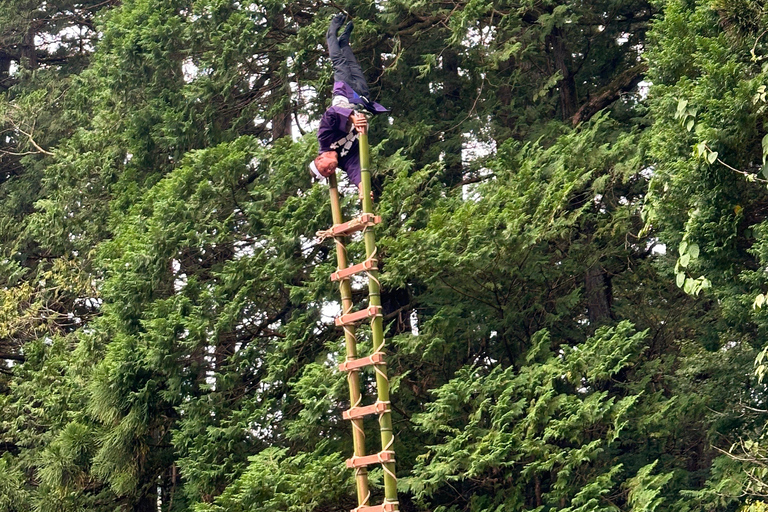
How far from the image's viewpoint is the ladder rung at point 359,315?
6180 mm

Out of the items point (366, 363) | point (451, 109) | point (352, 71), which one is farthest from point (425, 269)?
point (451, 109)

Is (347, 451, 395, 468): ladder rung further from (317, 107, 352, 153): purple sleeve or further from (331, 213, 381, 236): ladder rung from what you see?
(317, 107, 352, 153): purple sleeve

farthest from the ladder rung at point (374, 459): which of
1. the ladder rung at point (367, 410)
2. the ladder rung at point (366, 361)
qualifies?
the ladder rung at point (366, 361)

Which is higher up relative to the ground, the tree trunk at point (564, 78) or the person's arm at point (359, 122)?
the tree trunk at point (564, 78)

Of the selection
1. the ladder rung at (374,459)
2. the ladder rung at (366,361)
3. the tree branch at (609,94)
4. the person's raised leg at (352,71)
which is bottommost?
the ladder rung at (374,459)

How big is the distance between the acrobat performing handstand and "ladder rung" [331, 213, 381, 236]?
0.42 metres

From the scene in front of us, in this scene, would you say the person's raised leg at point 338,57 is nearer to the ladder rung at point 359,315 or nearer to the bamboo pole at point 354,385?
the bamboo pole at point 354,385

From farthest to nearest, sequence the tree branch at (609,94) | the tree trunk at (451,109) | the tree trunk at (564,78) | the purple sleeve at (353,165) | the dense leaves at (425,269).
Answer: the tree trunk at (451,109), the tree trunk at (564,78), the tree branch at (609,94), the dense leaves at (425,269), the purple sleeve at (353,165)

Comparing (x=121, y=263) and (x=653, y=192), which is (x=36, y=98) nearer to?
(x=121, y=263)

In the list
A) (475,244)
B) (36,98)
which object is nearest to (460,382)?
(475,244)

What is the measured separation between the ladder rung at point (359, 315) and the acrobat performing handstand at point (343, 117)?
0.92 meters

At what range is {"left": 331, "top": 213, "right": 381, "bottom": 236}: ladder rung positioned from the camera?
20.4ft

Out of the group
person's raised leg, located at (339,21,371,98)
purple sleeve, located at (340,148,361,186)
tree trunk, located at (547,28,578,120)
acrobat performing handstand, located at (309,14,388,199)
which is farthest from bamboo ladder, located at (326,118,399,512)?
tree trunk, located at (547,28,578,120)

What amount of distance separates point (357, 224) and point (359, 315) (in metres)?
0.54
